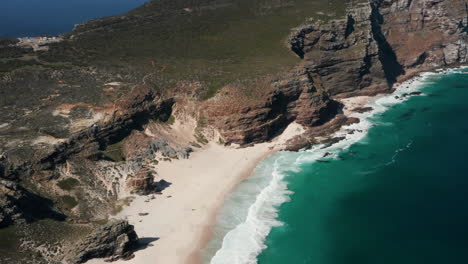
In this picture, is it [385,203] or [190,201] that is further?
[190,201]

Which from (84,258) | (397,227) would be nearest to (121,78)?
(84,258)

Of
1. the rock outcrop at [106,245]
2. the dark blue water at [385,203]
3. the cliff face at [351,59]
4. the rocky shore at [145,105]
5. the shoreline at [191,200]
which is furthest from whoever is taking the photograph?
the cliff face at [351,59]

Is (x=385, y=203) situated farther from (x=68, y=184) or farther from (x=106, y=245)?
(x=68, y=184)

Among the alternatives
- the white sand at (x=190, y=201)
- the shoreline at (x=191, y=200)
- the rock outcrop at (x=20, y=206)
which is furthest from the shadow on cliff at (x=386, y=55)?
the rock outcrop at (x=20, y=206)

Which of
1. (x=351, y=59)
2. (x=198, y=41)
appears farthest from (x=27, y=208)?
(x=351, y=59)

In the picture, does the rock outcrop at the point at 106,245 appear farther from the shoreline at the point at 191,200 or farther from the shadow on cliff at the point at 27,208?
the shadow on cliff at the point at 27,208

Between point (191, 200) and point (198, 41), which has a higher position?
point (198, 41)

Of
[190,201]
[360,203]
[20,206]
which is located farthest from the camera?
[190,201]

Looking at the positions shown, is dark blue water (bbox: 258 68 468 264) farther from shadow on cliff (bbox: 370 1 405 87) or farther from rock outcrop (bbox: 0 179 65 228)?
shadow on cliff (bbox: 370 1 405 87)
